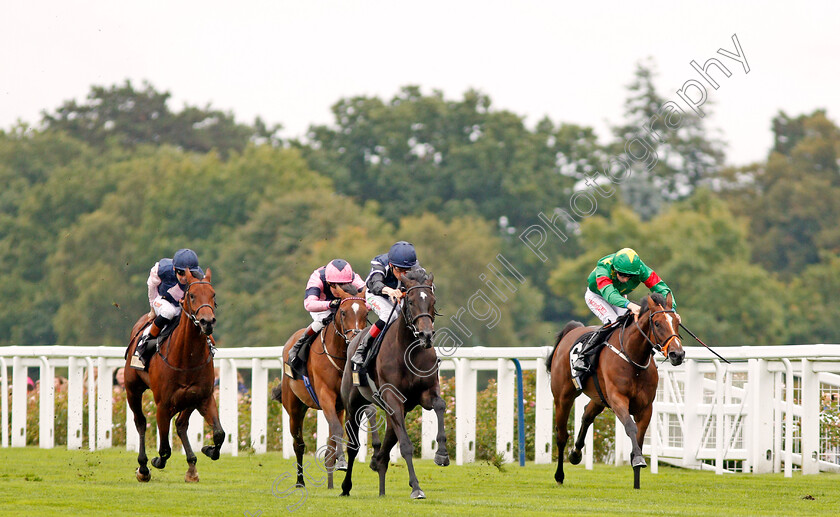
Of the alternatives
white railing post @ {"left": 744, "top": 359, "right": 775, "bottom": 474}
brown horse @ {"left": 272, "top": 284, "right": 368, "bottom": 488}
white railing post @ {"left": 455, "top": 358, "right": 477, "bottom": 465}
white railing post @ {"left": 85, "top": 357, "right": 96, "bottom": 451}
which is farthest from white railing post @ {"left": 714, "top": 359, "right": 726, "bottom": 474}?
white railing post @ {"left": 85, "top": 357, "right": 96, "bottom": 451}

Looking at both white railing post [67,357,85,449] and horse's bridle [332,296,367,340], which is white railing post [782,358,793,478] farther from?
white railing post [67,357,85,449]

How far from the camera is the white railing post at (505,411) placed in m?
12.5

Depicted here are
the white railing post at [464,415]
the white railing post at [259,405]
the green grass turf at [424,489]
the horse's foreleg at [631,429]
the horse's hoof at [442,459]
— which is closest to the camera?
the green grass turf at [424,489]

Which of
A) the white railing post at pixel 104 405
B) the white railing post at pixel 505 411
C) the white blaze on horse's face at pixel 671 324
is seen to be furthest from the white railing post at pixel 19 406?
the white blaze on horse's face at pixel 671 324

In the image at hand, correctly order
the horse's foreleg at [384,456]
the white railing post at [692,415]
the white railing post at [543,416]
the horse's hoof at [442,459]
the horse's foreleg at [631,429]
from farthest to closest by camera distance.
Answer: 1. the white railing post at [543,416]
2. the white railing post at [692,415]
3. the horse's foreleg at [631,429]
4. the horse's foreleg at [384,456]
5. the horse's hoof at [442,459]

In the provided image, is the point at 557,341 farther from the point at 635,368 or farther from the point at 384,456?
the point at 384,456

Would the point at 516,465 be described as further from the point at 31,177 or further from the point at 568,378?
the point at 31,177

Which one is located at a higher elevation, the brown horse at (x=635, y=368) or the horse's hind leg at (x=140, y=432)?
the brown horse at (x=635, y=368)

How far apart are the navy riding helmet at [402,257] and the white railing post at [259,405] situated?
4981 mm

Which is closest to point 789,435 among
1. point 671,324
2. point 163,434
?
point 671,324

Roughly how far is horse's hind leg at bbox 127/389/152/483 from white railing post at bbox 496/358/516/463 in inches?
131

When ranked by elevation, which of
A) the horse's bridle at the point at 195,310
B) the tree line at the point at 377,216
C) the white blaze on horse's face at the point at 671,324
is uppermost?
the tree line at the point at 377,216

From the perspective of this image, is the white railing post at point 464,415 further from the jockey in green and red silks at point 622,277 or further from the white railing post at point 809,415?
the white railing post at point 809,415

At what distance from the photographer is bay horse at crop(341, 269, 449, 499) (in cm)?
849
